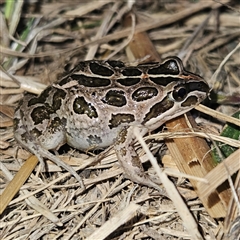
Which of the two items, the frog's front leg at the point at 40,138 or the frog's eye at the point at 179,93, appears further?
the frog's front leg at the point at 40,138

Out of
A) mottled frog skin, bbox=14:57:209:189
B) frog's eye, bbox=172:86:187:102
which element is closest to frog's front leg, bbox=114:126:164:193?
mottled frog skin, bbox=14:57:209:189

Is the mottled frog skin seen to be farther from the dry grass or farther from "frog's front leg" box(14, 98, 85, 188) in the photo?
the dry grass

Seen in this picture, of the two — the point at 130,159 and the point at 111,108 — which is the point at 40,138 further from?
the point at 130,159

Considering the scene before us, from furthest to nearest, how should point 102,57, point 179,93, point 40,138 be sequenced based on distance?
1. point 102,57
2. point 40,138
3. point 179,93

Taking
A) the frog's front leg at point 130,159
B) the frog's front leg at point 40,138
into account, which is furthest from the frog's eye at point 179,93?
the frog's front leg at point 40,138

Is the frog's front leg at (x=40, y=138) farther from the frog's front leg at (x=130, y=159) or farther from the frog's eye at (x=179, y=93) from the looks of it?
the frog's eye at (x=179, y=93)

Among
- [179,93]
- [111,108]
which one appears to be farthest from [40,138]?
[179,93]
